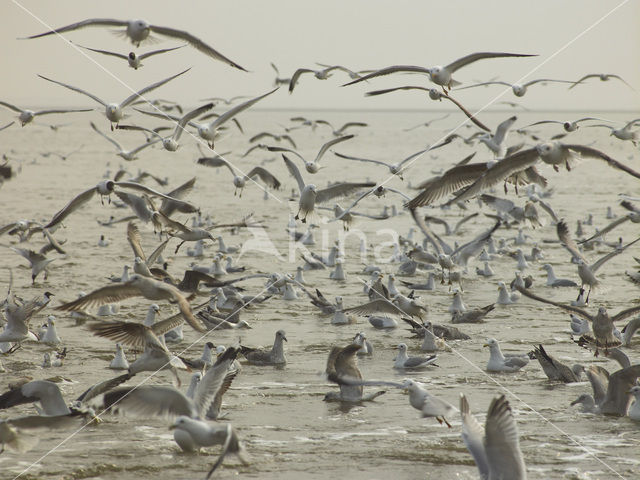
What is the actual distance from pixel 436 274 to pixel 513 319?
3.65m

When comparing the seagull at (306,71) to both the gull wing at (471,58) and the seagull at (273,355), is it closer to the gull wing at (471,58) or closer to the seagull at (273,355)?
the gull wing at (471,58)

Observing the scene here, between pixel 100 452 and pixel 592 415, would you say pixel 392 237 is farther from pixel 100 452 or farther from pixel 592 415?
pixel 100 452

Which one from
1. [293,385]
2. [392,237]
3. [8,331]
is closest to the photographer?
[293,385]

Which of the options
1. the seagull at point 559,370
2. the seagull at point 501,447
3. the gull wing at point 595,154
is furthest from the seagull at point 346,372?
the gull wing at point 595,154

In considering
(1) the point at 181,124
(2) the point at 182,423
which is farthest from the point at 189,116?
(2) the point at 182,423

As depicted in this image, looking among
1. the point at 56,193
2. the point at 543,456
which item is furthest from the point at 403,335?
the point at 56,193

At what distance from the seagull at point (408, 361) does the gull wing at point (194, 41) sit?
4524 millimetres

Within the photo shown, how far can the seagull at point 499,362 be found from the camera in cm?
1120

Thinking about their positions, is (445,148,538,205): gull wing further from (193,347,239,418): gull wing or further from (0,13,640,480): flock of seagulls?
(193,347,239,418): gull wing

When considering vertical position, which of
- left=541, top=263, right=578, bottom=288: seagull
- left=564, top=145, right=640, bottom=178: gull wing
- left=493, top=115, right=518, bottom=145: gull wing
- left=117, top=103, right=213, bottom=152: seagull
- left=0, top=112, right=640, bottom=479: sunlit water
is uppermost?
left=493, top=115, right=518, bottom=145: gull wing

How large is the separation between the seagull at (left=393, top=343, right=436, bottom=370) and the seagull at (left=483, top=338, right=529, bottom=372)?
0.73 metres

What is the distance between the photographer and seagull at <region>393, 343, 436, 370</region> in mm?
11367

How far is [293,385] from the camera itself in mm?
10664

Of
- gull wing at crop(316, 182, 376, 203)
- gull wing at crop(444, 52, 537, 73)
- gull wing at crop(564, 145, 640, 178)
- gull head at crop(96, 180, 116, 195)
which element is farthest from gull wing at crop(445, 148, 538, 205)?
gull wing at crop(316, 182, 376, 203)
